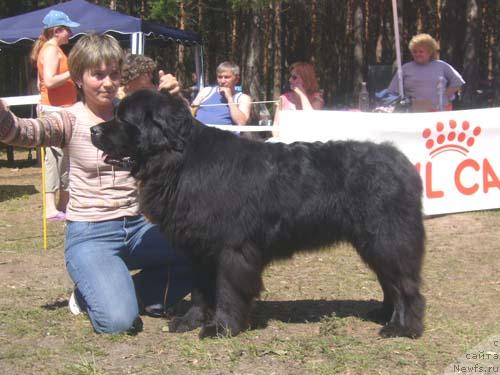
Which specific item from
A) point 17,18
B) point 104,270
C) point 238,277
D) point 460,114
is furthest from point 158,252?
point 17,18

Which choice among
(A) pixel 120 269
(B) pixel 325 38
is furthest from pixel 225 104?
(B) pixel 325 38

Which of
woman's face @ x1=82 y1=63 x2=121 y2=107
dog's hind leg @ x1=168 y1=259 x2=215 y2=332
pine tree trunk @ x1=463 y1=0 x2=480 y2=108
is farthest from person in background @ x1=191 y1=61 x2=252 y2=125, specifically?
pine tree trunk @ x1=463 y1=0 x2=480 y2=108

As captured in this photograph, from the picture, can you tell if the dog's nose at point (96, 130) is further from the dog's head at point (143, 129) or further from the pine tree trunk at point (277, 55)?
the pine tree trunk at point (277, 55)

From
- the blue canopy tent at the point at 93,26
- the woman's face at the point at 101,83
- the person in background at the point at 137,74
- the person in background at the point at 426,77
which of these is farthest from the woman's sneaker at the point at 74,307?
the blue canopy tent at the point at 93,26

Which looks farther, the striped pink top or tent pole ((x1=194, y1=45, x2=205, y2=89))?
tent pole ((x1=194, y1=45, x2=205, y2=89))

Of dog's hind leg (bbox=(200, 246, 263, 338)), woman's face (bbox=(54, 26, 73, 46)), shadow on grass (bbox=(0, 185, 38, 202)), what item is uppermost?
woman's face (bbox=(54, 26, 73, 46))

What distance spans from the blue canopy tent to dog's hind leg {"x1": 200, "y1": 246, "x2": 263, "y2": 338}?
7.35 m

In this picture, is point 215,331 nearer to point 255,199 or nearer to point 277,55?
point 255,199

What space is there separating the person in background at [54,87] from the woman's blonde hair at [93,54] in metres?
2.80

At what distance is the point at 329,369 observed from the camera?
3.19 meters

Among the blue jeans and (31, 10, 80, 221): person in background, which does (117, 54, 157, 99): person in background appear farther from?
(31, 10, 80, 221): person in background

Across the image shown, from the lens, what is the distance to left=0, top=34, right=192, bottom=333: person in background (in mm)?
3777

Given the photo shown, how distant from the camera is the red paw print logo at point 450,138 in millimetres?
7086

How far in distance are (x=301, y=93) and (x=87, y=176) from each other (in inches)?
184
